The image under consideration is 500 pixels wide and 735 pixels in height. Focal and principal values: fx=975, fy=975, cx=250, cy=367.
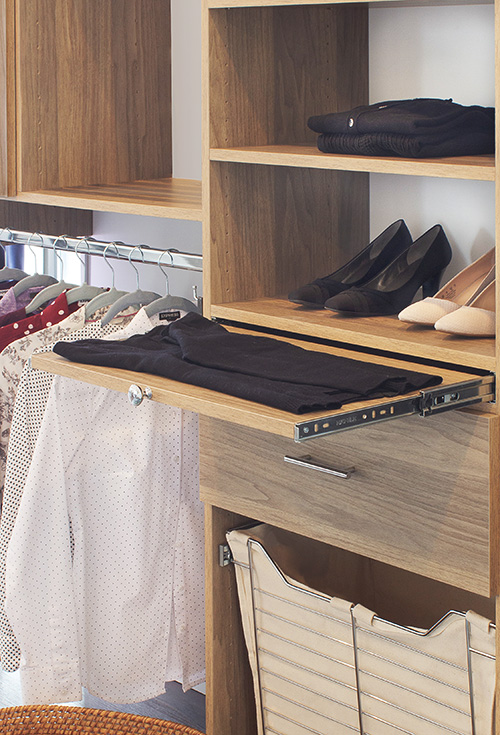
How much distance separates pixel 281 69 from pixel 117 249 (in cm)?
51

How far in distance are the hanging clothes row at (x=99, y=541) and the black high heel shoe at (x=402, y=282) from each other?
1.43ft

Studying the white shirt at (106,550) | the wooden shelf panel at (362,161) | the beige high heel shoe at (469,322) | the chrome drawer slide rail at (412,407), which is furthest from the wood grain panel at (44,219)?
the chrome drawer slide rail at (412,407)

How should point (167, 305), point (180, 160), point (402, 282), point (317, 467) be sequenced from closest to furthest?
point (317, 467)
point (402, 282)
point (167, 305)
point (180, 160)

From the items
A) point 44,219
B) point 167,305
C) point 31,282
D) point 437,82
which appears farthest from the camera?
point 44,219

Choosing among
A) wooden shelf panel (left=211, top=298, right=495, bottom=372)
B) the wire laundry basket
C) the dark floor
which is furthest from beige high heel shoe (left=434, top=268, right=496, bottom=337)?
the dark floor

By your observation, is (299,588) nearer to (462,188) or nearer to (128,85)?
(462,188)

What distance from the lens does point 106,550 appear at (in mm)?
1874

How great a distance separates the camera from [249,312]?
1729 mm

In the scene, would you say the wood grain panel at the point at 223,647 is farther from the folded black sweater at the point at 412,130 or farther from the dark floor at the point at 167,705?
the folded black sweater at the point at 412,130

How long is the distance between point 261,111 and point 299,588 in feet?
2.83

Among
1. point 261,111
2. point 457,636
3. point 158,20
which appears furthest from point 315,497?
point 158,20

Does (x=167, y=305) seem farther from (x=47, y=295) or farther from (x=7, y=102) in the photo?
(x=7, y=102)

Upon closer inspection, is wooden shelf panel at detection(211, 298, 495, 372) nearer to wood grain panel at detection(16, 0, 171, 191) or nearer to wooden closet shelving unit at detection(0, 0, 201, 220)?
wooden closet shelving unit at detection(0, 0, 201, 220)

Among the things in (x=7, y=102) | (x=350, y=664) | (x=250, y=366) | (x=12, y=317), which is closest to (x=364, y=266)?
(x=250, y=366)
